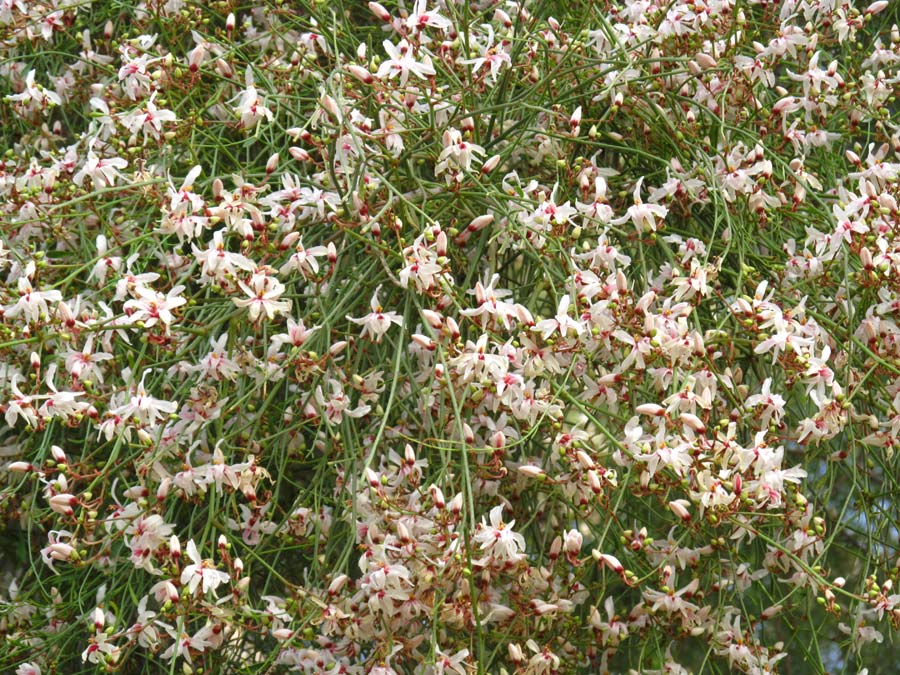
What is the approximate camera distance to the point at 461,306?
5.72 feet

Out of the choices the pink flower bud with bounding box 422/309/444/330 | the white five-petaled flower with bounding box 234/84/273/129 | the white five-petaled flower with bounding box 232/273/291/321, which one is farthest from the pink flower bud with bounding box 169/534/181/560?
the white five-petaled flower with bounding box 234/84/273/129

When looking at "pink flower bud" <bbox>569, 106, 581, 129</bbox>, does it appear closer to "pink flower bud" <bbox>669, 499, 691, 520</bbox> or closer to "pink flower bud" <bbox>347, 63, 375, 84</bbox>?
"pink flower bud" <bbox>347, 63, 375, 84</bbox>

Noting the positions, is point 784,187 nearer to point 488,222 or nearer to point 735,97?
point 735,97

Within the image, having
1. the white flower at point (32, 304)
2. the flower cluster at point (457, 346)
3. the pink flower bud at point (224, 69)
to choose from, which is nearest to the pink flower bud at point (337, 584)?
the flower cluster at point (457, 346)

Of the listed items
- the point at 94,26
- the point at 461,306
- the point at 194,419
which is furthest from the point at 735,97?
the point at 94,26

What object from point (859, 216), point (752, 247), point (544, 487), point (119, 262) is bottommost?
point (544, 487)

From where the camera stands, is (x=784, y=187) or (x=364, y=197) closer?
(x=364, y=197)

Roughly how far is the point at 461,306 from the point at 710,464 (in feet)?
1.36

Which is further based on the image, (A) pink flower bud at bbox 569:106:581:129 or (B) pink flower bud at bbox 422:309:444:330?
(A) pink flower bud at bbox 569:106:581:129

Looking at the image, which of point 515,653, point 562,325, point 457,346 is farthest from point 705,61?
point 515,653

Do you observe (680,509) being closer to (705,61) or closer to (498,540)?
(498,540)

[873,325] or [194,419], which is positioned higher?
[873,325]

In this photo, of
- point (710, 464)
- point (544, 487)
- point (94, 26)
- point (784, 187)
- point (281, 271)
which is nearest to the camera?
point (710, 464)

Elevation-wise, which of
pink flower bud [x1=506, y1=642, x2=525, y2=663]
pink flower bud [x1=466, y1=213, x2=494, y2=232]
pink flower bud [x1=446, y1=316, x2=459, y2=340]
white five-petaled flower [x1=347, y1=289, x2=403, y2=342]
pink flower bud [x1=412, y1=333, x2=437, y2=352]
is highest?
pink flower bud [x1=466, y1=213, x2=494, y2=232]
